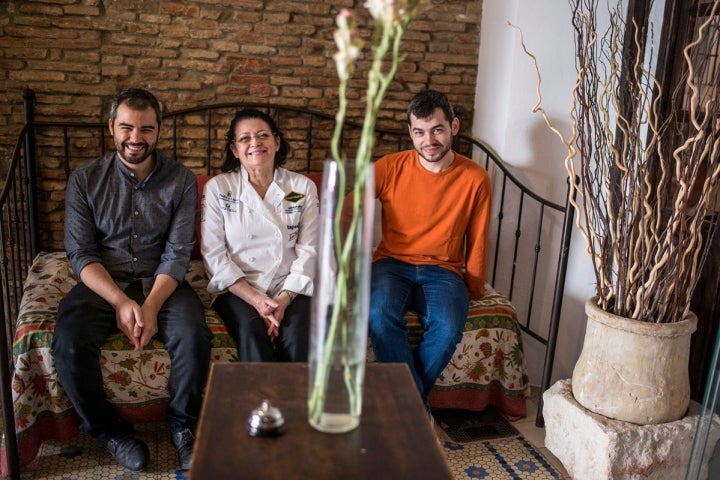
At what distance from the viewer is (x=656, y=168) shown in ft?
8.71

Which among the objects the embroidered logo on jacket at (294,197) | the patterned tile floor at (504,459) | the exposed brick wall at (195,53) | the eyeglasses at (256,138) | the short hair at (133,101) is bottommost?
the patterned tile floor at (504,459)

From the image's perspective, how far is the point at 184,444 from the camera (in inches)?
92.5

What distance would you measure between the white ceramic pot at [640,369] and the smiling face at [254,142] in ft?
4.41

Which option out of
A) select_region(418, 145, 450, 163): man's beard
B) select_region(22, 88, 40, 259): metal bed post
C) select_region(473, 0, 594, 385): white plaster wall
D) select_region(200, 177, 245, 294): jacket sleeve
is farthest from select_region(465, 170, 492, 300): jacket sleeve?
select_region(22, 88, 40, 259): metal bed post

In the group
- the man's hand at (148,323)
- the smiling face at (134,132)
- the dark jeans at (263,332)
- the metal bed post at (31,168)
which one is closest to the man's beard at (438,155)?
the dark jeans at (263,332)

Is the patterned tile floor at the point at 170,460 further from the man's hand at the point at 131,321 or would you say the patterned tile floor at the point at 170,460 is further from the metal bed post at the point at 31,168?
the metal bed post at the point at 31,168

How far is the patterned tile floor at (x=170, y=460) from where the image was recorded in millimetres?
2320

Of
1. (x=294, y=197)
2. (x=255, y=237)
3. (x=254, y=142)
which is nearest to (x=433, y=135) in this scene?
(x=294, y=197)

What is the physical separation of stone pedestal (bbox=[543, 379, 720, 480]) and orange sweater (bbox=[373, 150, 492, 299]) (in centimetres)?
72

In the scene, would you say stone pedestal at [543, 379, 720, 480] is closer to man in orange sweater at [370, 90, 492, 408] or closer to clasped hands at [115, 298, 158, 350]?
man in orange sweater at [370, 90, 492, 408]

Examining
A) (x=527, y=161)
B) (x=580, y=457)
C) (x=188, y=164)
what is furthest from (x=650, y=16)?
(x=188, y=164)

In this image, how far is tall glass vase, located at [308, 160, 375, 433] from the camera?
130 cm

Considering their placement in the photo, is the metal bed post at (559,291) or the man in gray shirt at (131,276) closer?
the man in gray shirt at (131,276)

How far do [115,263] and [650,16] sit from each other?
231 cm
